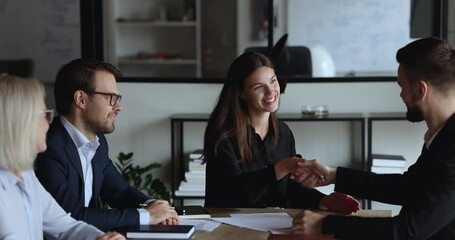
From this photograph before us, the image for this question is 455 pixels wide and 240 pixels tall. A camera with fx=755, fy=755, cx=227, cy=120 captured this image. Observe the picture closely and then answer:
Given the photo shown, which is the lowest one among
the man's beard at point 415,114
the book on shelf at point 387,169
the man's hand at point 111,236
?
the book on shelf at point 387,169

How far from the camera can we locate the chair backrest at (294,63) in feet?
15.3

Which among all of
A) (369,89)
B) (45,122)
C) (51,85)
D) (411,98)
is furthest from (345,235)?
(51,85)

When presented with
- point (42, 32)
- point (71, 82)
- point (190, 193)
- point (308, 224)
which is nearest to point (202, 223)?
point (308, 224)

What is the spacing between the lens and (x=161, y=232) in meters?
2.28

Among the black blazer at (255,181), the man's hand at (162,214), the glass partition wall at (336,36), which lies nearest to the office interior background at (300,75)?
the glass partition wall at (336,36)

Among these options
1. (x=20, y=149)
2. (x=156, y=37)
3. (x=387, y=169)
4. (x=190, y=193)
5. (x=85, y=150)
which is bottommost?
(x=190, y=193)

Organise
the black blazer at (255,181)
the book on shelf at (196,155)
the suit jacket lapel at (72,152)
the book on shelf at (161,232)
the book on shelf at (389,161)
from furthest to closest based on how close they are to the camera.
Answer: the book on shelf at (196,155) → the book on shelf at (389,161) → the black blazer at (255,181) → the suit jacket lapel at (72,152) → the book on shelf at (161,232)

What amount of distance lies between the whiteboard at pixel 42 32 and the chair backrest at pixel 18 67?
0.09ft

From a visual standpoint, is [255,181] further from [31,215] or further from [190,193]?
[190,193]

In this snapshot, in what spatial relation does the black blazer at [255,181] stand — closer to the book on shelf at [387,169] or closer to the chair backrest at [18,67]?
the book on shelf at [387,169]

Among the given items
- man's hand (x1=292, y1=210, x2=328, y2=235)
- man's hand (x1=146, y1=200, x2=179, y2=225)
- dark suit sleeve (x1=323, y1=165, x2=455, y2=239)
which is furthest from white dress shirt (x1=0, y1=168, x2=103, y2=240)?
dark suit sleeve (x1=323, y1=165, x2=455, y2=239)

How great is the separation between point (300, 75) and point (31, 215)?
2.79 metres

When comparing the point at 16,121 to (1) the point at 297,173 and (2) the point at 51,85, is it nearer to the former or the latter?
(1) the point at 297,173

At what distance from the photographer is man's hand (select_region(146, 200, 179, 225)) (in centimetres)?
247
